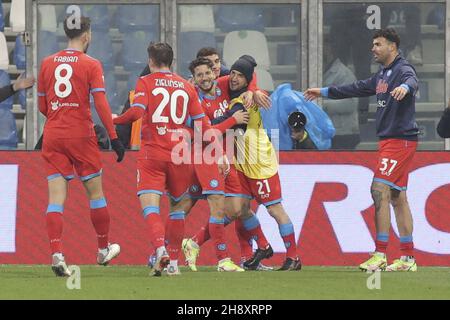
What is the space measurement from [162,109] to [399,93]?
2030mm

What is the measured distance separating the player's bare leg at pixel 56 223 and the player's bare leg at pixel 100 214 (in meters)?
0.28

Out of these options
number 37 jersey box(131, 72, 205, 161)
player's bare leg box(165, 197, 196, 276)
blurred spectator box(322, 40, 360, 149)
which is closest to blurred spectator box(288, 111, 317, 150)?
blurred spectator box(322, 40, 360, 149)

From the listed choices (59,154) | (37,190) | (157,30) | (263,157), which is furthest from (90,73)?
(157,30)

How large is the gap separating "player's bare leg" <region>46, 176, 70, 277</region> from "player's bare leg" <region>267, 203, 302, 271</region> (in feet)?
7.14

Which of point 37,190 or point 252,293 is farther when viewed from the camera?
point 37,190

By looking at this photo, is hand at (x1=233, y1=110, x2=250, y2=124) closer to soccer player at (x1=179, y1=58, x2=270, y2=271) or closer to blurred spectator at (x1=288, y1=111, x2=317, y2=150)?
soccer player at (x1=179, y1=58, x2=270, y2=271)

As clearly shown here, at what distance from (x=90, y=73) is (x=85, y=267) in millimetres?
2614

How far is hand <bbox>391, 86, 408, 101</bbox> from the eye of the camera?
1212 cm

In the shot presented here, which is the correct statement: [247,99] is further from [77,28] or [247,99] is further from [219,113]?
[77,28]

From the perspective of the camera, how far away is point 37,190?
14625 millimetres

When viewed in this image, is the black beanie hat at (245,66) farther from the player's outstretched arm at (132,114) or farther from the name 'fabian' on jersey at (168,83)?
the player's outstretched arm at (132,114)

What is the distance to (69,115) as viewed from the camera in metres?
11.8

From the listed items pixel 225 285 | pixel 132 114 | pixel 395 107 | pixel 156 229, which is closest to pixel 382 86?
pixel 395 107
